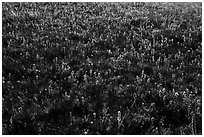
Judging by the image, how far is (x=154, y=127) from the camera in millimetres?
7480

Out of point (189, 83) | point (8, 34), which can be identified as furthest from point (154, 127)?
point (8, 34)

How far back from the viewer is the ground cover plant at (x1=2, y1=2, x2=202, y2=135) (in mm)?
7539

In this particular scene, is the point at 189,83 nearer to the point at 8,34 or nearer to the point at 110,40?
the point at 110,40

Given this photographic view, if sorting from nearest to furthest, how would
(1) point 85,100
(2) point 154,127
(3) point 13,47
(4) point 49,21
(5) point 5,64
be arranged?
(2) point 154,127, (1) point 85,100, (5) point 5,64, (3) point 13,47, (4) point 49,21

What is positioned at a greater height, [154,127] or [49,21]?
[49,21]

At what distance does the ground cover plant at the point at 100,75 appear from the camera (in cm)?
754

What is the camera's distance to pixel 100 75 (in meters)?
9.69

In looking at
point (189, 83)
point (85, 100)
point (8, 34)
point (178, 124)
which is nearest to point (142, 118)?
point (178, 124)

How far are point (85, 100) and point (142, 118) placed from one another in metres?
1.60

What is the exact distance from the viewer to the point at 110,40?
41.9 ft

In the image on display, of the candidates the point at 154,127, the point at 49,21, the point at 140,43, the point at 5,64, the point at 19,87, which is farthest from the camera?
the point at 49,21

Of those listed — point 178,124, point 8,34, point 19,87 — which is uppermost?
point 8,34

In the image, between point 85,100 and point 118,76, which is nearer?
point 85,100

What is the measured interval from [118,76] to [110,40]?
3656 mm
